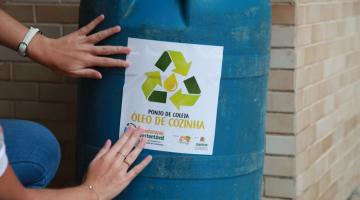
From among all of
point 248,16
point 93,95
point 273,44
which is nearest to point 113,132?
point 93,95

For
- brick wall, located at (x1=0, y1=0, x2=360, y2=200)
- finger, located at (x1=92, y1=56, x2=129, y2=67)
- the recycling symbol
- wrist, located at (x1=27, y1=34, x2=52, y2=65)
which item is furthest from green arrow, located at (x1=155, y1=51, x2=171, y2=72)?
brick wall, located at (x1=0, y1=0, x2=360, y2=200)

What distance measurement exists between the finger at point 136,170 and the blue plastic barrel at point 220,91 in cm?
3

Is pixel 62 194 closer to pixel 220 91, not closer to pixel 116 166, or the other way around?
pixel 116 166

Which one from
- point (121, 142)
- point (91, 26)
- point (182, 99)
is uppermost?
point (91, 26)

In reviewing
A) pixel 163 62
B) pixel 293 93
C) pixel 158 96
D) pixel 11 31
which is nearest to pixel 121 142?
pixel 158 96

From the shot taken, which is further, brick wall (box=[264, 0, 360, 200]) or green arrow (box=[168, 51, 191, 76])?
brick wall (box=[264, 0, 360, 200])

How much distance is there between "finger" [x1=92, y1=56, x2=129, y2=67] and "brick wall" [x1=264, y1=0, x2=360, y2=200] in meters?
0.97

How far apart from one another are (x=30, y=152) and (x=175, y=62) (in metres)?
0.57

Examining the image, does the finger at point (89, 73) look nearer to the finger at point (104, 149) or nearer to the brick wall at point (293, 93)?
the finger at point (104, 149)

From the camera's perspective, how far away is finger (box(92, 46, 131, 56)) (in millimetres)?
2436

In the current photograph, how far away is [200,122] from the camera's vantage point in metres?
2.43

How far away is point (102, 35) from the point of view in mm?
2473

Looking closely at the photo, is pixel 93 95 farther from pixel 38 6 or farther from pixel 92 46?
pixel 38 6

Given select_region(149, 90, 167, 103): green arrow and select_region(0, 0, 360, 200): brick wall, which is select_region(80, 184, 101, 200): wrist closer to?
select_region(149, 90, 167, 103): green arrow
